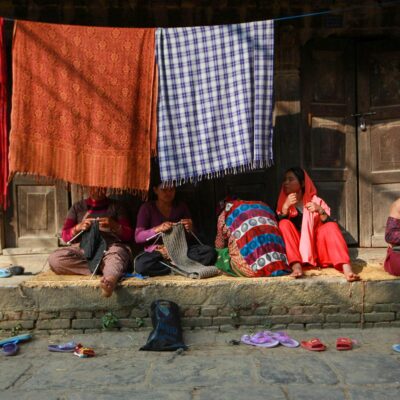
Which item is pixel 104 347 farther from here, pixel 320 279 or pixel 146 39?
pixel 146 39

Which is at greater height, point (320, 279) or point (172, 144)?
point (172, 144)

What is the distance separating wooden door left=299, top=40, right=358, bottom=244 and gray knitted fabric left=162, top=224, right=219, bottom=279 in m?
1.72

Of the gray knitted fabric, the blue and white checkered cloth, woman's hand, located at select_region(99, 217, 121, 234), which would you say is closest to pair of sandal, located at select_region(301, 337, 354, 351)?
the gray knitted fabric

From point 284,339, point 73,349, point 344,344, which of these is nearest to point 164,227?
point 73,349

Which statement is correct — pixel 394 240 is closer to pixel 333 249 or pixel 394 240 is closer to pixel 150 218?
pixel 333 249

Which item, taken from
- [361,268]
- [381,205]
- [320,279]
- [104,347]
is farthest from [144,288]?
[381,205]

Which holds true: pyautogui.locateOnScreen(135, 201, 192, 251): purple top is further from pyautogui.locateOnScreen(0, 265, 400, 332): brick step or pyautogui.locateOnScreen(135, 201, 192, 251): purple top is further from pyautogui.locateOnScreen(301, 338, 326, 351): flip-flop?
pyautogui.locateOnScreen(301, 338, 326, 351): flip-flop

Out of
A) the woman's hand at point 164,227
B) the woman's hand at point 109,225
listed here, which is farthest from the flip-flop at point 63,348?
the woman's hand at point 164,227

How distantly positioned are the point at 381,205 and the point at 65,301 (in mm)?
3463

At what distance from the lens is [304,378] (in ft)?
10.4

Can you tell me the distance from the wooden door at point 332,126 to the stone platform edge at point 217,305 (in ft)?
4.04

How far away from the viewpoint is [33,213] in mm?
5113

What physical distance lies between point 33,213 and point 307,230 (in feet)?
9.35

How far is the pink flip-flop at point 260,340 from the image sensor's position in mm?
3840
